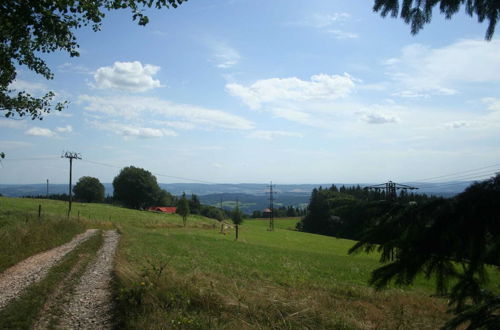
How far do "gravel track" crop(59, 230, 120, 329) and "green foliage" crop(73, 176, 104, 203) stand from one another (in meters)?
101

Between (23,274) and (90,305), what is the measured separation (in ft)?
17.9

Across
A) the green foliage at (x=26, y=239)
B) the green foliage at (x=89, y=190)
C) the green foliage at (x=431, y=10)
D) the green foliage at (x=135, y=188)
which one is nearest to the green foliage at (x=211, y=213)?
the green foliage at (x=135, y=188)

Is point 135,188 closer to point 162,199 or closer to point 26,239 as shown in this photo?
point 162,199

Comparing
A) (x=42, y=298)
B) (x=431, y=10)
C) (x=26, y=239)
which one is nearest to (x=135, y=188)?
(x=26, y=239)

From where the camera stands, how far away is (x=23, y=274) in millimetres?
12492

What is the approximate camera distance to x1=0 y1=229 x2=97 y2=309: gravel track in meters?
9.90

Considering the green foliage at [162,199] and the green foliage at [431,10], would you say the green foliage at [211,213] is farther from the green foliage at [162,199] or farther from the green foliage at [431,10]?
the green foliage at [431,10]

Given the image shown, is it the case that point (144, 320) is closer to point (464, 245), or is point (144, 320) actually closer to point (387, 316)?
point (464, 245)

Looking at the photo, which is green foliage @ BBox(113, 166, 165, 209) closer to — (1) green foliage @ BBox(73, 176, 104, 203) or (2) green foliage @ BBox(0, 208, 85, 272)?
(1) green foliage @ BBox(73, 176, 104, 203)

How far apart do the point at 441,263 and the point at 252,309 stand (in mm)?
5652

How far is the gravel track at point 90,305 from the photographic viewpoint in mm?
7507

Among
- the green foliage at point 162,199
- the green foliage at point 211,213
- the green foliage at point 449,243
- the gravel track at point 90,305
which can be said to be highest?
the green foliage at point 449,243

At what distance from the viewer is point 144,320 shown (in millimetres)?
6582

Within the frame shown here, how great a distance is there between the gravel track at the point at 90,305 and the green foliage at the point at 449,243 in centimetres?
650
